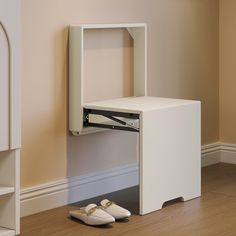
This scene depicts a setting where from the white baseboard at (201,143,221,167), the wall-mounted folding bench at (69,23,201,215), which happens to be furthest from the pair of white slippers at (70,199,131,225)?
the white baseboard at (201,143,221,167)

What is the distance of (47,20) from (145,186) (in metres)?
0.85

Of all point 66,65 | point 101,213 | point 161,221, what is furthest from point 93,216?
point 66,65

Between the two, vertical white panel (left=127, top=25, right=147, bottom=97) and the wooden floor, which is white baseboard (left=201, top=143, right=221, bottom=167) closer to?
the wooden floor

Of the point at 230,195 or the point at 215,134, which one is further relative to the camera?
the point at 215,134

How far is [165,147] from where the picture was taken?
10.1 feet

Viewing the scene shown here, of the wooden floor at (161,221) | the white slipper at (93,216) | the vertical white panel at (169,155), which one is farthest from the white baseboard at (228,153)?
the white slipper at (93,216)

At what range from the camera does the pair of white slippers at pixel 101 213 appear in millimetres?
2807

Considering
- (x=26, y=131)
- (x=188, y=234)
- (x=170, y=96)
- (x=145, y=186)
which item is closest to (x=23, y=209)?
(x=26, y=131)

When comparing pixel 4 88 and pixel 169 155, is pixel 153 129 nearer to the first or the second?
pixel 169 155

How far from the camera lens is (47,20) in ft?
9.83

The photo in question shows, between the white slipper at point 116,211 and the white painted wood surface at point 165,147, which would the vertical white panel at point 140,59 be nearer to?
the white painted wood surface at point 165,147

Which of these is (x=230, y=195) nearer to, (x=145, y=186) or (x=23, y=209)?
(x=145, y=186)

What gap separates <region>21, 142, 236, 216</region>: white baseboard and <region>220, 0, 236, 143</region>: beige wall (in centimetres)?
88

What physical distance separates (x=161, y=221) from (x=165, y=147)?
1.16ft
